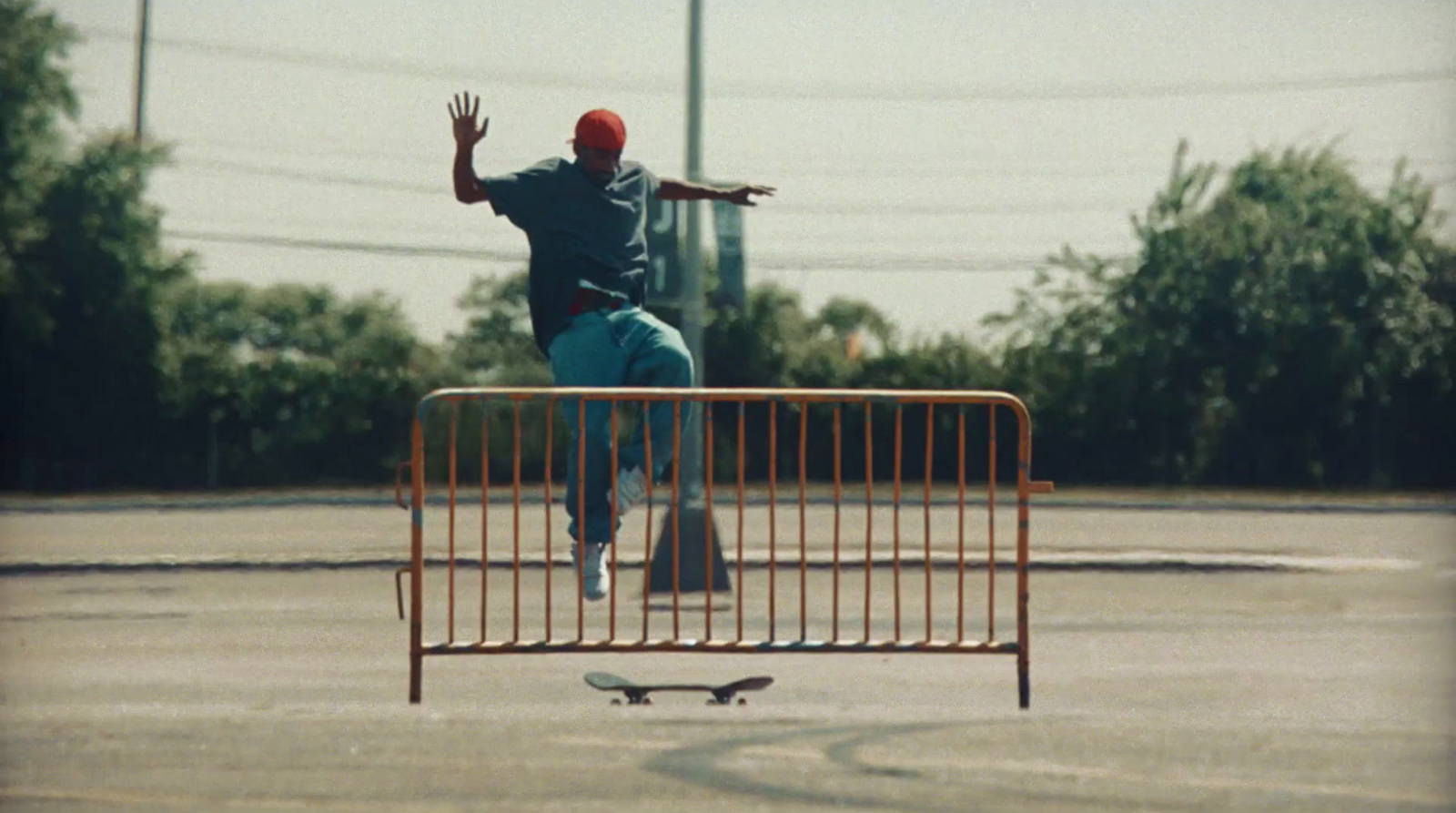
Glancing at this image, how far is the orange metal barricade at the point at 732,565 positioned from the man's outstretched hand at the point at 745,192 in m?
0.97

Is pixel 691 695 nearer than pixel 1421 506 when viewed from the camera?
Yes

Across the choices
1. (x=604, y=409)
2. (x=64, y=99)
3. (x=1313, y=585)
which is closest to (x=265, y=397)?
(x=64, y=99)

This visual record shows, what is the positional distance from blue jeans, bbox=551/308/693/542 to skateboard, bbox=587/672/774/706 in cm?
100

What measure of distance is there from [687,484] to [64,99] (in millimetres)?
27313

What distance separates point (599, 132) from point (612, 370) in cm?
98

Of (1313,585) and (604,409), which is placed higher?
(604,409)

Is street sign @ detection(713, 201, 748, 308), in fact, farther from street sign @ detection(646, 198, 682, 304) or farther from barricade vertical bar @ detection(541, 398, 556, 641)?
barricade vertical bar @ detection(541, 398, 556, 641)

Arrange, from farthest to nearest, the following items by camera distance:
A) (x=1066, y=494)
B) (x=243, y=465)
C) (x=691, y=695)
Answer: (x=243, y=465), (x=1066, y=494), (x=691, y=695)

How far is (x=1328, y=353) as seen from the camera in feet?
132

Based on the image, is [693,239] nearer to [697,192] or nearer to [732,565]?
[732,565]

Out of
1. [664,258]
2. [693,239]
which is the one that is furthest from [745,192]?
[693,239]

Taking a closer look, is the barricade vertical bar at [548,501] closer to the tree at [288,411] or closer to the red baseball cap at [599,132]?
the red baseball cap at [599,132]

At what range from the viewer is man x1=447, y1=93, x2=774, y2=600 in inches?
378

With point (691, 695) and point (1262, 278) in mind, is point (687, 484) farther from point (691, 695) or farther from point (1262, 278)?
point (1262, 278)
